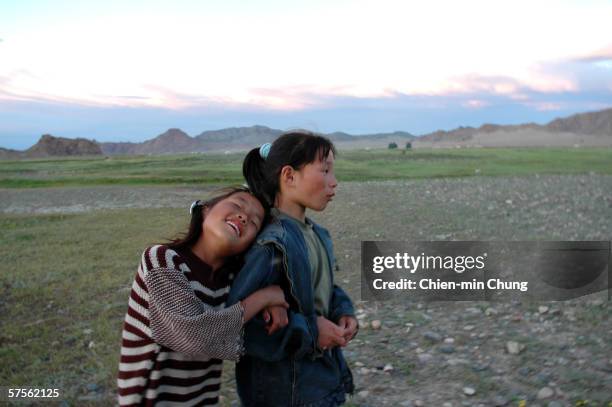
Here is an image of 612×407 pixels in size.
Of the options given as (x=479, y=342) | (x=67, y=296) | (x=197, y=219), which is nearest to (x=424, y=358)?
(x=479, y=342)

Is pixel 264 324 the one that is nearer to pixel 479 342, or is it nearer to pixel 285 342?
pixel 285 342

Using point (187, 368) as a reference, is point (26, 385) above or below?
below

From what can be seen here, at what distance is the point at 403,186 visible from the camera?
49.4ft

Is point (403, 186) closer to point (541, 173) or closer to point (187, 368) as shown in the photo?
point (541, 173)

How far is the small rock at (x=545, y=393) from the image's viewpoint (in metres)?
3.29

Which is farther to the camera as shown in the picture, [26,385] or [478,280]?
[478,280]

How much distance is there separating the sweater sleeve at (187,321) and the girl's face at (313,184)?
1.45 feet

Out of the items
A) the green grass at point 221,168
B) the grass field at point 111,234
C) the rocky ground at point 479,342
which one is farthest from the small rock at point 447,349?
the green grass at point 221,168

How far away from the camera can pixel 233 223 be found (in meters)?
1.83

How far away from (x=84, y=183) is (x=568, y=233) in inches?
554

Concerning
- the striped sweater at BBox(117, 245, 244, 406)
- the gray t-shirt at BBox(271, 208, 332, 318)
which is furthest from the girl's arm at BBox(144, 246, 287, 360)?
the gray t-shirt at BBox(271, 208, 332, 318)

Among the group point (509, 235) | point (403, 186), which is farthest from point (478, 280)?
point (403, 186)

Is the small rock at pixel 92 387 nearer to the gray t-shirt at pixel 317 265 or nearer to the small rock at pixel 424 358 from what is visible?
the small rock at pixel 424 358

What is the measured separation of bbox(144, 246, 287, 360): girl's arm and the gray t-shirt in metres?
0.29
